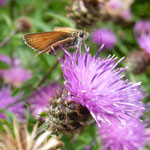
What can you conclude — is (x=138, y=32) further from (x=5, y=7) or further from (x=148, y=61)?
(x=5, y=7)

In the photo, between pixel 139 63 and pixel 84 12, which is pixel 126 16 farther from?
pixel 84 12

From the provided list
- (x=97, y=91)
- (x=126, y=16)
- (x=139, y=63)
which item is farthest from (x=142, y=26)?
(x=97, y=91)

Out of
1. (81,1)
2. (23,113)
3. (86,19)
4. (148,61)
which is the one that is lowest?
(148,61)

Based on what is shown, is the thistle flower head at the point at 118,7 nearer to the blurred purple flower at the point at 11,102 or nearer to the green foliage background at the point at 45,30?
the green foliage background at the point at 45,30

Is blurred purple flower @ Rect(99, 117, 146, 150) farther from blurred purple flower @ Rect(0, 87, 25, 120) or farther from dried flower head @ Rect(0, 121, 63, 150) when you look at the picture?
dried flower head @ Rect(0, 121, 63, 150)

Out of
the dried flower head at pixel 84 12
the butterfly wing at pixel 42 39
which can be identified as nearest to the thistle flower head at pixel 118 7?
the dried flower head at pixel 84 12

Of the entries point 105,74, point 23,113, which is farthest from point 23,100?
point 105,74
